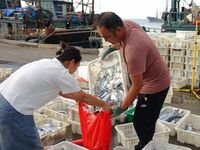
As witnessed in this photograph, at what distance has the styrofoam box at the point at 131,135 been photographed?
13.0 feet

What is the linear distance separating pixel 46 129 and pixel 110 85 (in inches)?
46.9

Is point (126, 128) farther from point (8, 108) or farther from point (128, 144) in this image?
point (8, 108)

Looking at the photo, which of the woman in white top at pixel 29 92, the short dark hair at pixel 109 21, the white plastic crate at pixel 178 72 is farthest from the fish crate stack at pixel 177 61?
the woman in white top at pixel 29 92

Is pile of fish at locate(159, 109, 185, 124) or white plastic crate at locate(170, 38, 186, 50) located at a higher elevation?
white plastic crate at locate(170, 38, 186, 50)

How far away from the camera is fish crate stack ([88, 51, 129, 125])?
402 cm

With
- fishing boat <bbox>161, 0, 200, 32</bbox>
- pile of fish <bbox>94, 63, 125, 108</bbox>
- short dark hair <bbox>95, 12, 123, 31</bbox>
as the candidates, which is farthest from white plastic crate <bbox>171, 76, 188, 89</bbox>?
fishing boat <bbox>161, 0, 200, 32</bbox>

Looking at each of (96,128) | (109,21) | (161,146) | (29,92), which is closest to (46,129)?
(96,128)

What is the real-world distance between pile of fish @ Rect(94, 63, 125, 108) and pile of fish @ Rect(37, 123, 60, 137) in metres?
0.88

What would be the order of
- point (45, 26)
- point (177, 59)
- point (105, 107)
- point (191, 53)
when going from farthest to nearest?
1. point (45, 26)
2. point (177, 59)
3. point (191, 53)
4. point (105, 107)

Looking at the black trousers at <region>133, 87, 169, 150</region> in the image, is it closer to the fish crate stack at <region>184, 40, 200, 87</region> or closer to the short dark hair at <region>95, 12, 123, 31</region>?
the short dark hair at <region>95, 12, 123, 31</region>

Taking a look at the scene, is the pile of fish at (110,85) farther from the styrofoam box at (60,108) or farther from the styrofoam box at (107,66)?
the styrofoam box at (60,108)

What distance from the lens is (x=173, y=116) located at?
493 centimetres

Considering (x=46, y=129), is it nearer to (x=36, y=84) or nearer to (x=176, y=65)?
(x=36, y=84)

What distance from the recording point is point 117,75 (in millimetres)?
4156
